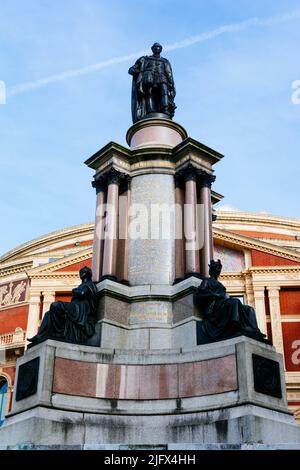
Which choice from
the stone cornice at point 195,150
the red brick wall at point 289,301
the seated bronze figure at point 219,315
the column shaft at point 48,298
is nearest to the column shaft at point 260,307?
the red brick wall at point 289,301

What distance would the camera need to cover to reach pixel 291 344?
40.4 m

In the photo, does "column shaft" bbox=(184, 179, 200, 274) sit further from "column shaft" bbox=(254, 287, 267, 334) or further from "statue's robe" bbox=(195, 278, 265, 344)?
"column shaft" bbox=(254, 287, 267, 334)

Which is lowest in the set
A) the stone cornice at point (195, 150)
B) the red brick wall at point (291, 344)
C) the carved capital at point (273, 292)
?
the stone cornice at point (195, 150)

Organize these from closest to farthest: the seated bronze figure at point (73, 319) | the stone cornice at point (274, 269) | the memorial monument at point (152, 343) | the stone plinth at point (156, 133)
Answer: the memorial monument at point (152, 343), the seated bronze figure at point (73, 319), the stone plinth at point (156, 133), the stone cornice at point (274, 269)

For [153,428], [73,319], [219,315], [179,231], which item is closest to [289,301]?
[179,231]

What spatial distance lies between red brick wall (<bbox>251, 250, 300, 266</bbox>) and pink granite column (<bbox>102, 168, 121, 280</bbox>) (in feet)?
103

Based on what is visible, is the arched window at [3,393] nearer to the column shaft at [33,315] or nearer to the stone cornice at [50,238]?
the column shaft at [33,315]

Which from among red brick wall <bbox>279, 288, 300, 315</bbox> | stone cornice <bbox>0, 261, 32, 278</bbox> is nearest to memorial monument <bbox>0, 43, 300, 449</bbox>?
red brick wall <bbox>279, 288, 300, 315</bbox>

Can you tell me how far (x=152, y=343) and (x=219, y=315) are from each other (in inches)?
60.6

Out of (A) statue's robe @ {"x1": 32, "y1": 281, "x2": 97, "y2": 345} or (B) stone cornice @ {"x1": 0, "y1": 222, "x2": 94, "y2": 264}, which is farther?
(B) stone cornice @ {"x1": 0, "y1": 222, "x2": 94, "y2": 264}

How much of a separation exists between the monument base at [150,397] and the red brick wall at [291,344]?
2991cm

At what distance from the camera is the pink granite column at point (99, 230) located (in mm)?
13461

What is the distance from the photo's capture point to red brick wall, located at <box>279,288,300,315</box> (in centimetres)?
4178
